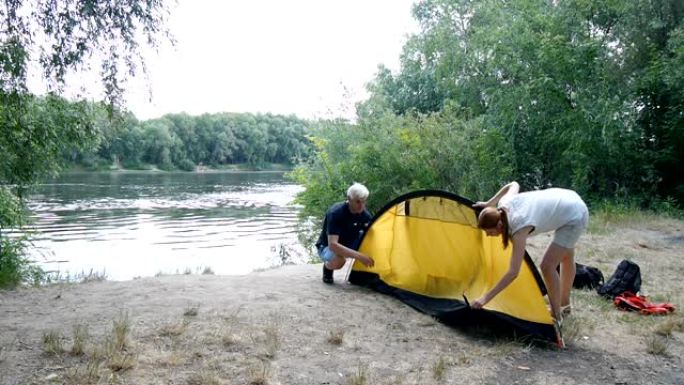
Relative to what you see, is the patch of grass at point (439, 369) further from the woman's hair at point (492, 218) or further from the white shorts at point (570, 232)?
the white shorts at point (570, 232)

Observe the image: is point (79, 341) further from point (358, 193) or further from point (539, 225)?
point (539, 225)

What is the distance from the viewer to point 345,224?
7.11m

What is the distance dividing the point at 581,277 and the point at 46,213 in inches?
1306

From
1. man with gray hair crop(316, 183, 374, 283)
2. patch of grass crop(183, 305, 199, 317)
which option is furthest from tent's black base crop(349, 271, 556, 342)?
patch of grass crop(183, 305, 199, 317)

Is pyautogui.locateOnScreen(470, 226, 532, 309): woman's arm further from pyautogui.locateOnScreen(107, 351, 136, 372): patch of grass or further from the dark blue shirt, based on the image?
pyautogui.locateOnScreen(107, 351, 136, 372): patch of grass

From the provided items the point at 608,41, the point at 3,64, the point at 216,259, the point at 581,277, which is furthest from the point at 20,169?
the point at 608,41

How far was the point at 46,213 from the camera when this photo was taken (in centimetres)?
3347

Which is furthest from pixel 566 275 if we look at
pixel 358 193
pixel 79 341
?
pixel 79 341

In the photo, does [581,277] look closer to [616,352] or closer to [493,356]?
[616,352]

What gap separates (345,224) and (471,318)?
2.16 meters

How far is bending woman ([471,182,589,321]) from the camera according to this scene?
16.2ft

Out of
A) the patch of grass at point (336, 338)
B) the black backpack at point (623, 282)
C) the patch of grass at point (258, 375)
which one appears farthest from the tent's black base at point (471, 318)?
the patch of grass at point (258, 375)

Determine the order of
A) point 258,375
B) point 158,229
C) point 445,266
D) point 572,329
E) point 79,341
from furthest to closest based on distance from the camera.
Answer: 1. point 158,229
2. point 445,266
3. point 572,329
4. point 79,341
5. point 258,375

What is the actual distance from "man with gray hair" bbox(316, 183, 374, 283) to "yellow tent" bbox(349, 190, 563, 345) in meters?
0.18
